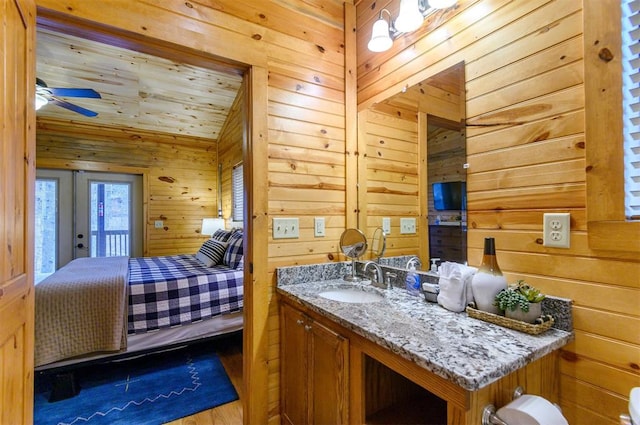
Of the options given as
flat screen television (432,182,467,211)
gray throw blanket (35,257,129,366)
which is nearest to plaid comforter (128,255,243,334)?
gray throw blanket (35,257,129,366)

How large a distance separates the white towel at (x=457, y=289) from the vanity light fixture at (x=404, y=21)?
3.80 ft

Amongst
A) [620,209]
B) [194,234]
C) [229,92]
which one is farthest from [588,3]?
[194,234]

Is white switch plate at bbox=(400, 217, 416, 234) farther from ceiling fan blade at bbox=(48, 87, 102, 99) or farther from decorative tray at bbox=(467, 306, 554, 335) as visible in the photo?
ceiling fan blade at bbox=(48, 87, 102, 99)

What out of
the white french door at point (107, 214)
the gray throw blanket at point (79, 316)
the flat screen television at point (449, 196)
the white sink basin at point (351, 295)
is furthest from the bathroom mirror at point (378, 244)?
the white french door at point (107, 214)

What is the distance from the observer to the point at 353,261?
5.60ft

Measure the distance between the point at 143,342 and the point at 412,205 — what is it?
2213mm

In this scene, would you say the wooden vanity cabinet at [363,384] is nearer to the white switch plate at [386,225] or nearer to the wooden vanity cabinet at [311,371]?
the wooden vanity cabinet at [311,371]

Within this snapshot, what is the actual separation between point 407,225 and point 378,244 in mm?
241

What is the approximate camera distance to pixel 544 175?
99 centimetres

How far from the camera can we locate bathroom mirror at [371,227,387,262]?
1742mm

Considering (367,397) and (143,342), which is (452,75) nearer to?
(367,397)

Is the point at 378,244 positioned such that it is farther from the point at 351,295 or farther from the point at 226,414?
the point at 226,414

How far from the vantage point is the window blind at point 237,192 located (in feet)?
14.2

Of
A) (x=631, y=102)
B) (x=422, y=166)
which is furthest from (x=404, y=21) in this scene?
(x=631, y=102)
